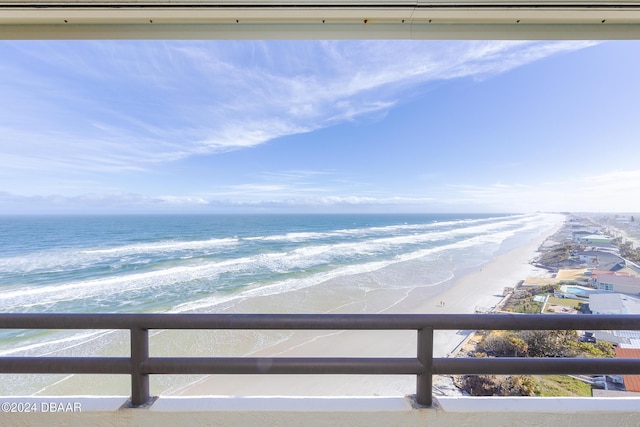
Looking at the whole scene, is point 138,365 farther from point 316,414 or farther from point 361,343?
point 361,343

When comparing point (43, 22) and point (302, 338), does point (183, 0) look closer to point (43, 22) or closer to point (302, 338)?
point (43, 22)

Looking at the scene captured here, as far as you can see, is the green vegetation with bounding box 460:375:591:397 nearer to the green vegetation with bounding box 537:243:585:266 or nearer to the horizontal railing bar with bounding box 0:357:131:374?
the horizontal railing bar with bounding box 0:357:131:374

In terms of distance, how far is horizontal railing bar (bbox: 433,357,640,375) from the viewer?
97cm

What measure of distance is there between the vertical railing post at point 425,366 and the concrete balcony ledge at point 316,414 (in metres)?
0.04

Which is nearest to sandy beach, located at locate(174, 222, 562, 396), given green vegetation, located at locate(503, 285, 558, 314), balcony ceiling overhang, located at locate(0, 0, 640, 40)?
green vegetation, located at locate(503, 285, 558, 314)

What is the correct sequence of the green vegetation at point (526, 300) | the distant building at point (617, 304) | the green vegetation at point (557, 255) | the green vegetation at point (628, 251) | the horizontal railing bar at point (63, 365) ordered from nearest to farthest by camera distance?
1. the horizontal railing bar at point (63, 365)
2. the distant building at point (617, 304)
3. the green vegetation at point (628, 251)
4. the green vegetation at point (526, 300)
5. the green vegetation at point (557, 255)

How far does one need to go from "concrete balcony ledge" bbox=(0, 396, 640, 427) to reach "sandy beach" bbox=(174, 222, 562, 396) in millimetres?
1352

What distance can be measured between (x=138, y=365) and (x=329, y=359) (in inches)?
26.5

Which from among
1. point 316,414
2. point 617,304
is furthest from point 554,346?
point 316,414

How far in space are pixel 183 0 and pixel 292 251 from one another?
1701cm

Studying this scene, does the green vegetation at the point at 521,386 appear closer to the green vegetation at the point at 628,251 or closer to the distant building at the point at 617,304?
the distant building at the point at 617,304

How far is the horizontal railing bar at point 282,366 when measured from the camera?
38.3 inches

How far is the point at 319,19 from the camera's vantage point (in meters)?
1.35

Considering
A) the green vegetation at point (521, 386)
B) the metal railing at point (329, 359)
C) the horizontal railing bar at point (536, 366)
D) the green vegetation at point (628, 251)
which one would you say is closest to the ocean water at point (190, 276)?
the green vegetation at point (521, 386)
